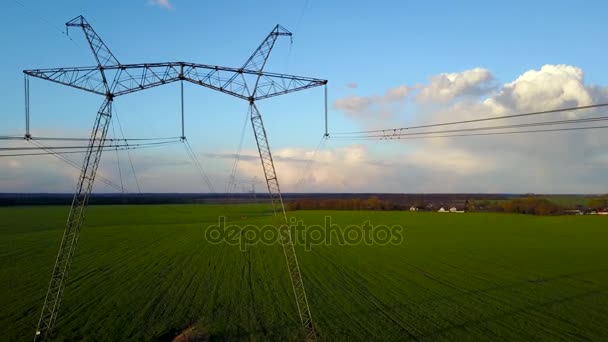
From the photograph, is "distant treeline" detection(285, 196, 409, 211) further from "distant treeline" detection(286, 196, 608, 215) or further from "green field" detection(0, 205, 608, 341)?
"green field" detection(0, 205, 608, 341)

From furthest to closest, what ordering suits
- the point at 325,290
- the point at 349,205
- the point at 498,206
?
the point at 349,205 < the point at 498,206 < the point at 325,290

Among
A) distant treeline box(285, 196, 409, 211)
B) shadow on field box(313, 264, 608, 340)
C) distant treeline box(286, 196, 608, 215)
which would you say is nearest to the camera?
shadow on field box(313, 264, 608, 340)

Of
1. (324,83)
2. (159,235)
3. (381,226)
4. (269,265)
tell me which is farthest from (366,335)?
(381,226)

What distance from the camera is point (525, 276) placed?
123 feet

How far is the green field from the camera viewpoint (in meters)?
22.8

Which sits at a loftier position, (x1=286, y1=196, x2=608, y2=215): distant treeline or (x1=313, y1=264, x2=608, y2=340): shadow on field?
(x1=286, y1=196, x2=608, y2=215): distant treeline

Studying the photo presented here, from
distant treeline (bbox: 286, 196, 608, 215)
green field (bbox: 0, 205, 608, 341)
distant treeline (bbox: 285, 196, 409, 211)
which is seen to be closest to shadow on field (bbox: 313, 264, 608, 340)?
green field (bbox: 0, 205, 608, 341)

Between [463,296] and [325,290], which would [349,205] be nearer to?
[325,290]

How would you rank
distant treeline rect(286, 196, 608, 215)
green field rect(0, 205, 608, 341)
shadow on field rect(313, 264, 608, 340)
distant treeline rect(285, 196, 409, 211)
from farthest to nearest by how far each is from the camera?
distant treeline rect(285, 196, 409, 211)
distant treeline rect(286, 196, 608, 215)
green field rect(0, 205, 608, 341)
shadow on field rect(313, 264, 608, 340)

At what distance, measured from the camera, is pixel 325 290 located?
103 ft

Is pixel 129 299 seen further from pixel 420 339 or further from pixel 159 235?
pixel 159 235

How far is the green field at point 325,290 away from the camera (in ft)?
74.8

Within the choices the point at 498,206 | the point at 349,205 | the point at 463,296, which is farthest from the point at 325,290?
the point at 498,206

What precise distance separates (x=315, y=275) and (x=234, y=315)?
13.0 metres
